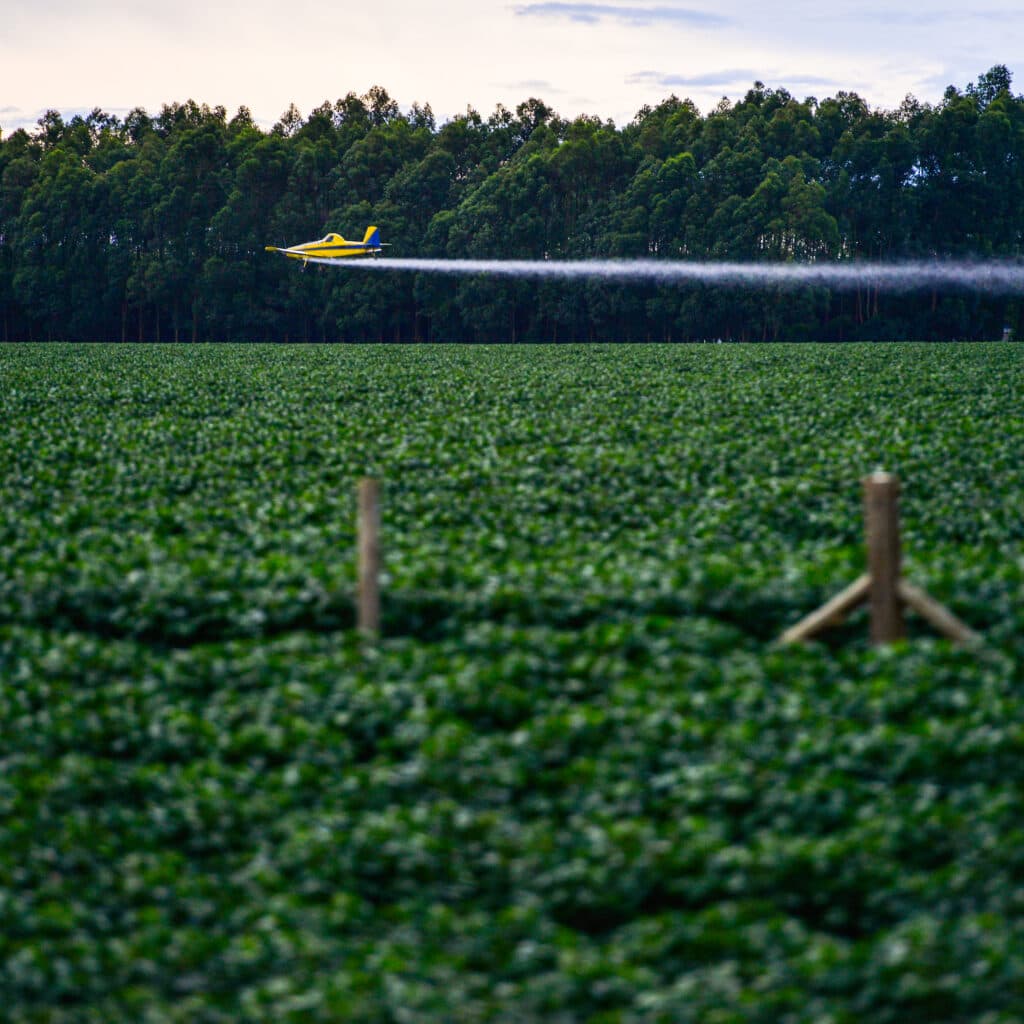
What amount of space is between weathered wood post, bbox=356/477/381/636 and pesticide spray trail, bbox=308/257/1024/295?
242 feet

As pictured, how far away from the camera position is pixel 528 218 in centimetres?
9200

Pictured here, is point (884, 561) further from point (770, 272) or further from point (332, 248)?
point (770, 272)

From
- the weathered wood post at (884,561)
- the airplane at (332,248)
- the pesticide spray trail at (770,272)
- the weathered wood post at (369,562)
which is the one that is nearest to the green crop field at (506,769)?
the weathered wood post at (369,562)

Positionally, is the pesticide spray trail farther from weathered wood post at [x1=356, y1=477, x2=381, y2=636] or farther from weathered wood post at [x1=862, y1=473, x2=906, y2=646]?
weathered wood post at [x1=862, y1=473, x2=906, y2=646]

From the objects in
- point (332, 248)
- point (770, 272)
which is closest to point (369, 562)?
point (332, 248)

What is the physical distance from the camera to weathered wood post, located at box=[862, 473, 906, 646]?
8.36 meters

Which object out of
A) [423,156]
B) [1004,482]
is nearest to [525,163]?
[423,156]

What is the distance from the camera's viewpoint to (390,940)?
5746mm

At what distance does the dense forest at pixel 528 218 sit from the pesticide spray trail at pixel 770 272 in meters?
1.01

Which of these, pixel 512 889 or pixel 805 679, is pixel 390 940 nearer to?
pixel 512 889

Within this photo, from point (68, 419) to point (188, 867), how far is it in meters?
20.0

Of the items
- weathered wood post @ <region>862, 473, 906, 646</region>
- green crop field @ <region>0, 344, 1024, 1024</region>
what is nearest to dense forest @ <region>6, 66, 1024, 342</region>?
green crop field @ <region>0, 344, 1024, 1024</region>

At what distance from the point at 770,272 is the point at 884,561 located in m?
78.0

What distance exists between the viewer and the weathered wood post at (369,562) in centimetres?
945
